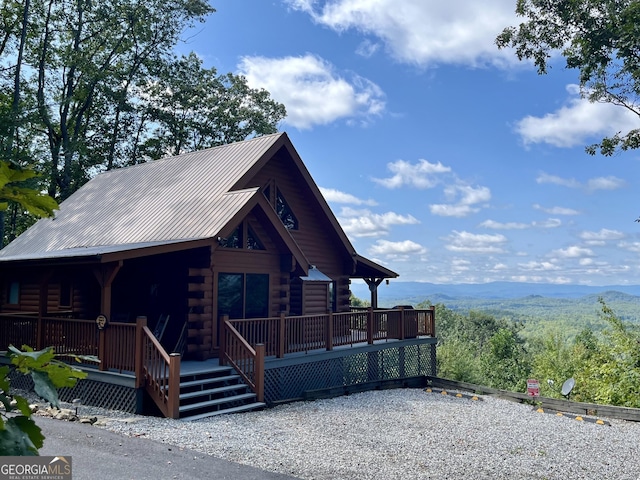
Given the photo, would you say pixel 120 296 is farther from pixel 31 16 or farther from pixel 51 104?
pixel 31 16

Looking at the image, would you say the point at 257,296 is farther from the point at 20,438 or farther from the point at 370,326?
the point at 20,438

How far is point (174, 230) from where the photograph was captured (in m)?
14.5

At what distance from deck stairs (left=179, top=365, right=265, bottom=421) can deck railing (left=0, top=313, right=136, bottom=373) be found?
1.26m

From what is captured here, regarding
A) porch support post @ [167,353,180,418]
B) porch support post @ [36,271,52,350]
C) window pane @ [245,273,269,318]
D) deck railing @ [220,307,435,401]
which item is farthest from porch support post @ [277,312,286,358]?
porch support post @ [36,271,52,350]

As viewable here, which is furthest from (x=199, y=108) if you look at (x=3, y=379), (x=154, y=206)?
(x=3, y=379)

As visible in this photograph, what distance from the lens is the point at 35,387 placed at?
142cm

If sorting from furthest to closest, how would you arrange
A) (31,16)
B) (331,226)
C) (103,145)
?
(103,145) < (31,16) < (331,226)

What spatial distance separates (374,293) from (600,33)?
488 inches

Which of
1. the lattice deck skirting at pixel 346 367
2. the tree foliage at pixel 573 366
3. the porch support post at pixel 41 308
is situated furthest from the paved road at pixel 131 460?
the tree foliage at pixel 573 366

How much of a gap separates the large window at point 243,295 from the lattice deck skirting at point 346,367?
2262 millimetres

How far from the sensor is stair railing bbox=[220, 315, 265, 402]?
1194 cm

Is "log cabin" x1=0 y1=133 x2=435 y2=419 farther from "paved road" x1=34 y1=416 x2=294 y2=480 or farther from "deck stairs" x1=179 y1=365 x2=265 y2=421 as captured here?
"paved road" x1=34 y1=416 x2=294 y2=480

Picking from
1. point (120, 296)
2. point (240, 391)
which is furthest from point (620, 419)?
point (120, 296)

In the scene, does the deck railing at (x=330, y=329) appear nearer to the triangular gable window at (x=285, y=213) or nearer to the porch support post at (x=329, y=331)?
the porch support post at (x=329, y=331)
